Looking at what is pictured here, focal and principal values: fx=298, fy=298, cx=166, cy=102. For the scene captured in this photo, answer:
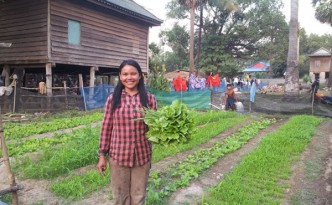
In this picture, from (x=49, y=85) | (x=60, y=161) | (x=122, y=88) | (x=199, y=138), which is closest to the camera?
(x=122, y=88)

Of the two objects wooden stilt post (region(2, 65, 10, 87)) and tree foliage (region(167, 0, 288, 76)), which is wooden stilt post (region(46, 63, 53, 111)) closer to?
wooden stilt post (region(2, 65, 10, 87))

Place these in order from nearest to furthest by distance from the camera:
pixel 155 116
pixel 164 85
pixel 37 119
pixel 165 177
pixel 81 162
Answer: pixel 155 116, pixel 165 177, pixel 81 162, pixel 37 119, pixel 164 85

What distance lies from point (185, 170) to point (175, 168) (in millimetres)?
275

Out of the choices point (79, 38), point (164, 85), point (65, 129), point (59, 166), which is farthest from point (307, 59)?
point (59, 166)

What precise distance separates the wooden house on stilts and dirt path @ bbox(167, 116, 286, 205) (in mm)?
9484

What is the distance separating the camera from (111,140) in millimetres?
3104

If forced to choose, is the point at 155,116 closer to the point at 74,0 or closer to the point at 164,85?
the point at 74,0

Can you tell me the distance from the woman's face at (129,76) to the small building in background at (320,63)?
165ft

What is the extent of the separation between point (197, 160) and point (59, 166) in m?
2.77

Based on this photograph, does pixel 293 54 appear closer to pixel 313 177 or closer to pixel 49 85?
pixel 313 177

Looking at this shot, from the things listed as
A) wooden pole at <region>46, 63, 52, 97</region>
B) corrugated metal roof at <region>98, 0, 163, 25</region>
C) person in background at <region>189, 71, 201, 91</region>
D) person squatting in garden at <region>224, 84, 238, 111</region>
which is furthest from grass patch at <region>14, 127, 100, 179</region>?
person in background at <region>189, 71, 201, 91</region>

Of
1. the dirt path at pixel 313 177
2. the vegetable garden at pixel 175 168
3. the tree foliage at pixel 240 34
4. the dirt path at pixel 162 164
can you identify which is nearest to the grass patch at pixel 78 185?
the vegetable garden at pixel 175 168

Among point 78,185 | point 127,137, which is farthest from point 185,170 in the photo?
point 127,137

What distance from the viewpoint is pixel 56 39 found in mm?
13508
